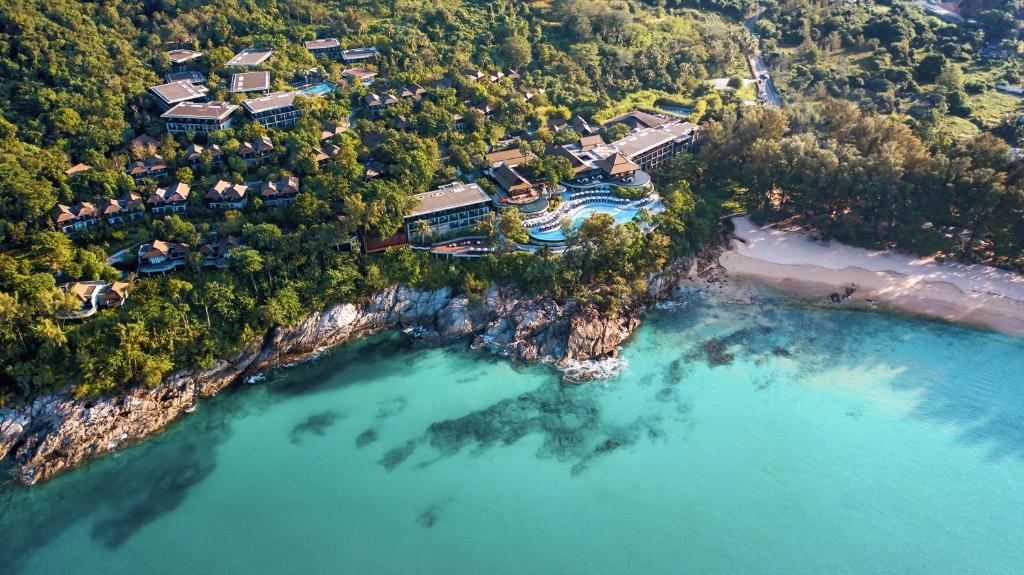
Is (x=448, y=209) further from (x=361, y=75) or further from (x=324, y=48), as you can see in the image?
(x=324, y=48)

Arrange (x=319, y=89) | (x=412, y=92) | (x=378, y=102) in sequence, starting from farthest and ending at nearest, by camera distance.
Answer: (x=412, y=92) < (x=319, y=89) < (x=378, y=102)

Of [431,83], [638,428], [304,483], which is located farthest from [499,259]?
[431,83]

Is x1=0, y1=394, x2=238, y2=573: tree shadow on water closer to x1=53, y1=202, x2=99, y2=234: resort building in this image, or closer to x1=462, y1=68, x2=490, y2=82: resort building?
x1=53, y1=202, x2=99, y2=234: resort building

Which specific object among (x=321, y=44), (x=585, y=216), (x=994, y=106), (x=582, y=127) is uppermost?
(x=321, y=44)

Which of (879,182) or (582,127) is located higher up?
(582,127)

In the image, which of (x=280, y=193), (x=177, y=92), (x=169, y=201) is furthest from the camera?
(x=177, y=92)

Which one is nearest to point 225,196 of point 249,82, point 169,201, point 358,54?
point 169,201

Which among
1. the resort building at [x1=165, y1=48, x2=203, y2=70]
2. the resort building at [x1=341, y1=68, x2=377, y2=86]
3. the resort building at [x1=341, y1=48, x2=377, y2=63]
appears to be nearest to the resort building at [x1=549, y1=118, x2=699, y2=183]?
the resort building at [x1=341, y1=68, x2=377, y2=86]
